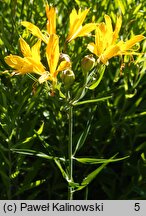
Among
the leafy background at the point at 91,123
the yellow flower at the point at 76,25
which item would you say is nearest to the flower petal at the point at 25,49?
the yellow flower at the point at 76,25

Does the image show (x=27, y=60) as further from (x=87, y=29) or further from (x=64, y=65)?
(x=87, y=29)

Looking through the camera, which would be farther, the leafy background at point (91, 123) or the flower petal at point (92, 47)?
the leafy background at point (91, 123)

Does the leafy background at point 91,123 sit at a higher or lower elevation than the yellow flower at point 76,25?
lower

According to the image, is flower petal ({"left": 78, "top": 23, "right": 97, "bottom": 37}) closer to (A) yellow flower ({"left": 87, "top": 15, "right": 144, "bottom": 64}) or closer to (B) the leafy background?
(A) yellow flower ({"left": 87, "top": 15, "right": 144, "bottom": 64})

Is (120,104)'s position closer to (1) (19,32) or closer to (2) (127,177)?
(2) (127,177)

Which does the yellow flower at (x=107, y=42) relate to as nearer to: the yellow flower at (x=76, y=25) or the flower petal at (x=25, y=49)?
the yellow flower at (x=76, y=25)

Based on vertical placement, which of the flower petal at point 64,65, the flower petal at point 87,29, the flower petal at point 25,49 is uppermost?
the flower petal at point 87,29

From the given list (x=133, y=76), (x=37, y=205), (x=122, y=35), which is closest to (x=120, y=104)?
(x=133, y=76)
